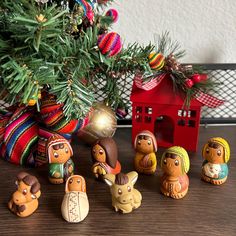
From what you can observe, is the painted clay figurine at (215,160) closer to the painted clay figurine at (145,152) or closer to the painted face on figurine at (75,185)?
the painted clay figurine at (145,152)

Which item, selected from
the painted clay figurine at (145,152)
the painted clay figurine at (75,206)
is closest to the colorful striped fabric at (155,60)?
the painted clay figurine at (145,152)

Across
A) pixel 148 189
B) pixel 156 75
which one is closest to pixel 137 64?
pixel 156 75

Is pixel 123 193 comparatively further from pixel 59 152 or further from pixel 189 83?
pixel 189 83

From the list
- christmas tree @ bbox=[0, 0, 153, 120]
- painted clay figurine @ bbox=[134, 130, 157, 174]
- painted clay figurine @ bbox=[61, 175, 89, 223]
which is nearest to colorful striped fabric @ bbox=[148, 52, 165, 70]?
christmas tree @ bbox=[0, 0, 153, 120]

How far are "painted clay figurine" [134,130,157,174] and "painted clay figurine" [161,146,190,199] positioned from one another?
48 millimetres

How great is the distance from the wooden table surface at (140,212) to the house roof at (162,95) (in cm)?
12

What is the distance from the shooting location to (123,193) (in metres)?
0.54

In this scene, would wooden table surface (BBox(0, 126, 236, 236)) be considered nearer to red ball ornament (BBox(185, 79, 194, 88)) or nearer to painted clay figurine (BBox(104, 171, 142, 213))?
painted clay figurine (BBox(104, 171, 142, 213))

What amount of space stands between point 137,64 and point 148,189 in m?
0.20

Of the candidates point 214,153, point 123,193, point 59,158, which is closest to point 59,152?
point 59,158

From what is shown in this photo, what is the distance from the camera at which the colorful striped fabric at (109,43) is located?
506mm

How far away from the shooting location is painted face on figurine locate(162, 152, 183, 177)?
559mm

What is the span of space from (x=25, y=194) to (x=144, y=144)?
0.67 ft

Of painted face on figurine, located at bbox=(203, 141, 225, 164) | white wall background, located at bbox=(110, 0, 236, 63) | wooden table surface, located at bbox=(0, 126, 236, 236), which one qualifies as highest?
white wall background, located at bbox=(110, 0, 236, 63)
